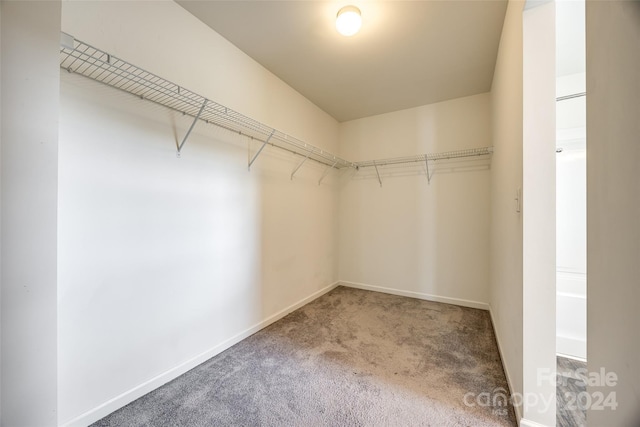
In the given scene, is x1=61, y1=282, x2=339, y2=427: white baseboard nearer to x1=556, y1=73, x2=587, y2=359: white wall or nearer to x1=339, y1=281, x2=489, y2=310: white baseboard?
x1=339, y1=281, x2=489, y2=310: white baseboard

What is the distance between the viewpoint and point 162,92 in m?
1.44

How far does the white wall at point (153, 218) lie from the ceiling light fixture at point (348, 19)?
92 centimetres

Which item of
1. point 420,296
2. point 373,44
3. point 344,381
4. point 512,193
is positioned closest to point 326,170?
point 373,44

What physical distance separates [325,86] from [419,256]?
7.54ft

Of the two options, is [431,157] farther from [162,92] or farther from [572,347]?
[162,92]

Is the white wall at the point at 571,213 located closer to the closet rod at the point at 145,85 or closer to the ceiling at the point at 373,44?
the ceiling at the point at 373,44

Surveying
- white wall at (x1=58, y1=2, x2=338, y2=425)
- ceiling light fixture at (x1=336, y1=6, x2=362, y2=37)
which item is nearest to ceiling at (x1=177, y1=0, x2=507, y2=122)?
ceiling light fixture at (x1=336, y1=6, x2=362, y2=37)

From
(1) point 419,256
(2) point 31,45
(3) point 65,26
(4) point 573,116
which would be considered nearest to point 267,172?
(3) point 65,26

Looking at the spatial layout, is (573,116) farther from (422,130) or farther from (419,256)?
(419,256)

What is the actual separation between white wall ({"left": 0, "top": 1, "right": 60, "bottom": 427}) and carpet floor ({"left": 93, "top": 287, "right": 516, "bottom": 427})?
0.77 metres

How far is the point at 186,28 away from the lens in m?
1.67

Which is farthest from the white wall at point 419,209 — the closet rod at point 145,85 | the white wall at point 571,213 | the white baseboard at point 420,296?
the closet rod at point 145,85

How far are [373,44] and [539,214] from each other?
1698 mm

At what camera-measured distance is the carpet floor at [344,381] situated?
1308mm
